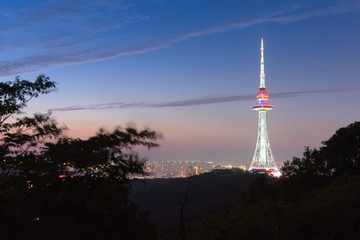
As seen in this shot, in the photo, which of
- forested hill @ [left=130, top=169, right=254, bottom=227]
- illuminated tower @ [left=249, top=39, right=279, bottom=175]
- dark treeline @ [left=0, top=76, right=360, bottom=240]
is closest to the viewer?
dark treeline @ [left=0, top=76, right=360, bottom=240]

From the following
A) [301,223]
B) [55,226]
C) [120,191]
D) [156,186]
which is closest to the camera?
[55,226]

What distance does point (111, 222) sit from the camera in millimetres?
10453

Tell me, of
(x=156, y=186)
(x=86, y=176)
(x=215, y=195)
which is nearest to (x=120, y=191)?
(x=86, y=176)

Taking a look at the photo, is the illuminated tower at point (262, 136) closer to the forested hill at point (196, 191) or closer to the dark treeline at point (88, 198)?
the forested hill at point (196, 191)

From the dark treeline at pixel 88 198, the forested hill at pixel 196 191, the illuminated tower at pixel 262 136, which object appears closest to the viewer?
the dark treeline at pixel 88 198

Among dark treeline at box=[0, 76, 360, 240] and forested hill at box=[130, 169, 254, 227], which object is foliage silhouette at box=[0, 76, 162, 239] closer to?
dark treeline at box=[0, 76, 360, 240]

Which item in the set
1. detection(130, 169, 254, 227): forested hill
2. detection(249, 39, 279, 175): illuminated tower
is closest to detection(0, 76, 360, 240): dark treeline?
detection(130, 169, 254, 227): forested hill

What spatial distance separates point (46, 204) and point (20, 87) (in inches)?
156

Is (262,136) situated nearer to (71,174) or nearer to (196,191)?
(196,191)

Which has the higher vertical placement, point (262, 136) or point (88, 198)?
point (262, 136)

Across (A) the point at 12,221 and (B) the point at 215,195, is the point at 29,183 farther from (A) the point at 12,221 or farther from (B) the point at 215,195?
(B) the point at 215,195

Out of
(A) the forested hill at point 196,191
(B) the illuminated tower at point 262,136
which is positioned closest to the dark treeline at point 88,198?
(A) the forested hill at point 196,191

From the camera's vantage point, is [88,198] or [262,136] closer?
[88,198]

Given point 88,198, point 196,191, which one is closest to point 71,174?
point 88,198
